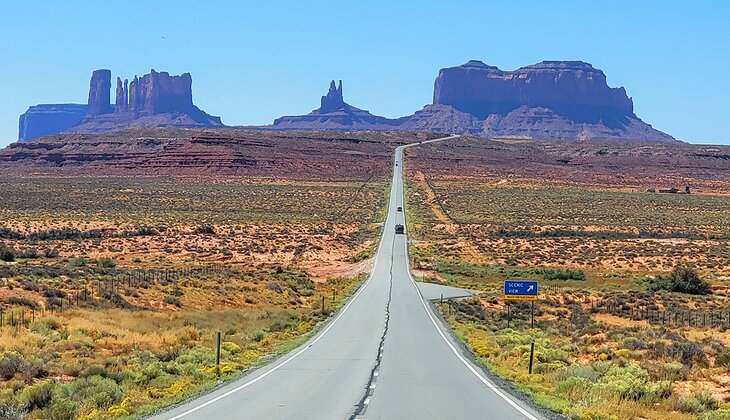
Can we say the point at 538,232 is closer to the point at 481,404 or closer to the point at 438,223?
the point at 438,223

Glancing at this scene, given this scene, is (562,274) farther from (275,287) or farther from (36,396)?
(36,396)

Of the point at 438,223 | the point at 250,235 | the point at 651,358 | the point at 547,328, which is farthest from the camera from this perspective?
the point at 438,223

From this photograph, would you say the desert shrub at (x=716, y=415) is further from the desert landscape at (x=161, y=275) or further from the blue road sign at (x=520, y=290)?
the blue road sign at (x=520, y=290)

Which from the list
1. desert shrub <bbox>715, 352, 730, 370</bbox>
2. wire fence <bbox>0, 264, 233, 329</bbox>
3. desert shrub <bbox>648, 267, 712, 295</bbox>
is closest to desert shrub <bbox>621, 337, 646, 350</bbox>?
desert shrub <bbox>715, 352, 730, 370</bbox>

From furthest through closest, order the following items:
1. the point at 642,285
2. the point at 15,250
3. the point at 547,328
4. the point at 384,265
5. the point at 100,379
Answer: the point at 384,265
the point at 15,250
the point at 642,285
the point at 547,328
the point at 100,379

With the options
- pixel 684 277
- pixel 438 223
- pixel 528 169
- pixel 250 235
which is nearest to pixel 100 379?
pixel 684 277

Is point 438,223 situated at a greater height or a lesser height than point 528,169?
lesser

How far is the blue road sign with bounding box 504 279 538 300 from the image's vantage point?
24.8 metres

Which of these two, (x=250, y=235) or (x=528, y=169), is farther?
(x=528, y=169)

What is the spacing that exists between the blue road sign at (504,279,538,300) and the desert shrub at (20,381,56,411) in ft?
51.2

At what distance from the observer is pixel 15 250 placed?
48438 mm

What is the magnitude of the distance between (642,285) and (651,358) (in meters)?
25.4

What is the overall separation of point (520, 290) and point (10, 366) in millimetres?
15819

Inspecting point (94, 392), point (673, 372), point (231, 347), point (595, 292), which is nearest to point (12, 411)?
point (94, 392)
